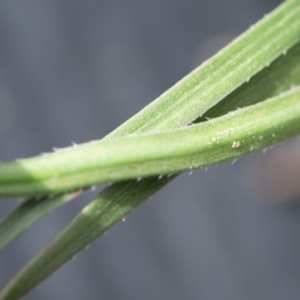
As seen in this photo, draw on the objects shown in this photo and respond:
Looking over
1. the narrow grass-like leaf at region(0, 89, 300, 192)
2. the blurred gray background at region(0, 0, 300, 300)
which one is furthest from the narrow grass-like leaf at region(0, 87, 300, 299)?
the blurred gray background at region(0, 0, 300, 300)

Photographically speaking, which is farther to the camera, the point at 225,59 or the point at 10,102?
the point at 10,102

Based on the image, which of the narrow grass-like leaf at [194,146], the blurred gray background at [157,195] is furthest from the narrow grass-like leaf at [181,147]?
the blurred gray background at [157,195]

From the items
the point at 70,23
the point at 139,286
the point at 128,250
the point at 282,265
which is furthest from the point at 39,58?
the point at 282,265

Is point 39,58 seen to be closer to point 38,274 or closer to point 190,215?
point 190,215

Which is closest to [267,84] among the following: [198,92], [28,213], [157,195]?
[198,92]

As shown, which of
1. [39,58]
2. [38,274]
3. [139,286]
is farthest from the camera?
[39,58]

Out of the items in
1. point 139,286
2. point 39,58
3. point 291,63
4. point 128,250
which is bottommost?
point 291,63

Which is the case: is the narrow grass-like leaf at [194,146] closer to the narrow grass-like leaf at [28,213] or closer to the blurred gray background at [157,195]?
the narrow grass-like leaf at [28,213]
